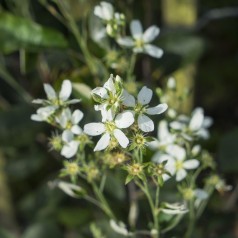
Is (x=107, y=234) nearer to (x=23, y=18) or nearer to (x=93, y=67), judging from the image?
(x=93, y=67)

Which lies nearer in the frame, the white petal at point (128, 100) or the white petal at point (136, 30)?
the white petal at point (128, 100)

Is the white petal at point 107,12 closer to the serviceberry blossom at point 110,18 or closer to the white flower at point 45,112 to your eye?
the serviceberry blossom at point 110,18

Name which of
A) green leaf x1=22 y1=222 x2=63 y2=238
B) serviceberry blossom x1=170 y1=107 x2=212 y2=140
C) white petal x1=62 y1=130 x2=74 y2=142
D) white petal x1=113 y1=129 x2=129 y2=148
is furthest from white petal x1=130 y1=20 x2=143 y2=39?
green leaf x1=22 y1=222 x2=63 y2=238

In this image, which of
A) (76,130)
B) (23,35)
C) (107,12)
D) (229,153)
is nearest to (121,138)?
(76,130)

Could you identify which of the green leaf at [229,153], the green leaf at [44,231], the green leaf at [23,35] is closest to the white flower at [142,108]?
the green leaf at [23,35]

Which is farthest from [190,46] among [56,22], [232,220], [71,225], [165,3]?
[71,225]

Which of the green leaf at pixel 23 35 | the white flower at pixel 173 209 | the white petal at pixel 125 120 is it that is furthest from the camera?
the green leaf at pixel 23 35

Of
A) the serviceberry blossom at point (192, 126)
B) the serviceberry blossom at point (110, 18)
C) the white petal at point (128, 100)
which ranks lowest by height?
the serviceberry blossom at point (192, 126)
